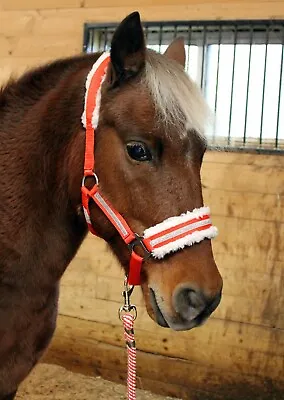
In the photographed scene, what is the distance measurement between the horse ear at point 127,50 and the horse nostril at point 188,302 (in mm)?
500

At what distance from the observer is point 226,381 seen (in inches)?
106

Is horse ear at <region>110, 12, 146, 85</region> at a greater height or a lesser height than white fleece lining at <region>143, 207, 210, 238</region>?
greater

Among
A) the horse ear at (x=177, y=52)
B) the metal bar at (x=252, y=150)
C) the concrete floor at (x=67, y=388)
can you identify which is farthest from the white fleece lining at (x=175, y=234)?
the concrete floor at (x=67, y=388)

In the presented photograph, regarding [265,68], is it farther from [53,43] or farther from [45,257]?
[45,257]

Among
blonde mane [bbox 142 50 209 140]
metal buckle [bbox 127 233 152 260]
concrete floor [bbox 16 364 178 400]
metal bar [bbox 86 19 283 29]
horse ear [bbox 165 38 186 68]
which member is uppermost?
metal bar [bbox 86 19 283 29]

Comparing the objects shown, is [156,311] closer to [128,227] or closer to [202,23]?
[128,227]

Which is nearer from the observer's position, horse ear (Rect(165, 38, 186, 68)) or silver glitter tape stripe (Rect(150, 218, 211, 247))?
silver glitter tape stripe (Rect(150, 218, 211, 247))

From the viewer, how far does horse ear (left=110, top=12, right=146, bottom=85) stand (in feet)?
4.19

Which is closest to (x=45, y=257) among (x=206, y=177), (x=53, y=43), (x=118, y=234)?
(x=118, y=234)

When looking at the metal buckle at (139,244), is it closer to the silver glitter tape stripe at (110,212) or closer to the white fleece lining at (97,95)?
the silver glitter tape stripe at (110,212)

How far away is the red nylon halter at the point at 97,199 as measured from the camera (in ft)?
4.28

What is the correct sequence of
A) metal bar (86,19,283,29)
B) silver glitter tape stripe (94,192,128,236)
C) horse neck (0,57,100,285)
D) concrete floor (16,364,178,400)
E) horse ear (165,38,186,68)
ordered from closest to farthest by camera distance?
silver glitter tape stripe (94,192,128,236) < horse neck (0,57,100,285) < horse ear (165,38,186,68) < metal bar (86,19,283,29) < concrete floor (16,364,178,400)

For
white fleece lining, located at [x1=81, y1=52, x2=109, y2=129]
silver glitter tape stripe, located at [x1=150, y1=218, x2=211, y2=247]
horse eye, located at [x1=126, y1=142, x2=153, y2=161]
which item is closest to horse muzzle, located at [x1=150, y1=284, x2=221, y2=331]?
silver glitter tape stripe, located at [x1=150, y1=218, x2=211, y2=247]

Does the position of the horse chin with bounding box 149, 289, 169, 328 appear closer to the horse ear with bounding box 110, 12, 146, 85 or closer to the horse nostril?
the horse nostril
